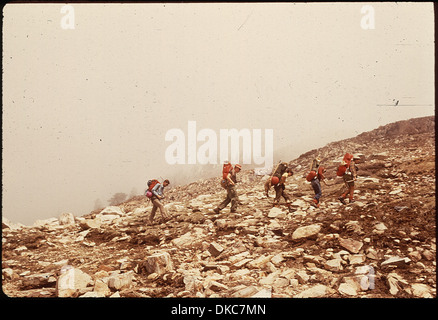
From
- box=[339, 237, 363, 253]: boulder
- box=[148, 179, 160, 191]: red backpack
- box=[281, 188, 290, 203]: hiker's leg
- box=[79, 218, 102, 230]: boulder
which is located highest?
box=[148, 179, 160, 191]: red backpack

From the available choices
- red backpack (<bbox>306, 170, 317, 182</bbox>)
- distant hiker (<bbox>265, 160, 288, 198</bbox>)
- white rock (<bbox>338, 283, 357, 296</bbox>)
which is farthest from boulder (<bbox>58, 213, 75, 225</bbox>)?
white rock (<bbox>338, 283, 357, 296</bbox>)

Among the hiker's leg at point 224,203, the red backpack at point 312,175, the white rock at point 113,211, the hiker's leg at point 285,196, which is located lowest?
the white rock at point 113,211

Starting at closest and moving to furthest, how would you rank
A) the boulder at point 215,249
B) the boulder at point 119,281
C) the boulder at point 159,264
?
the boulder at point 119,281 → the boulder at point 159,264 → the boulder at point 215,249

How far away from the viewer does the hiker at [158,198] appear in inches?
203

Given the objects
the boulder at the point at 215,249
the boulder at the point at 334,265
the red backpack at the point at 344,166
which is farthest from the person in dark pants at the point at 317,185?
the boulder at the point at 215,249

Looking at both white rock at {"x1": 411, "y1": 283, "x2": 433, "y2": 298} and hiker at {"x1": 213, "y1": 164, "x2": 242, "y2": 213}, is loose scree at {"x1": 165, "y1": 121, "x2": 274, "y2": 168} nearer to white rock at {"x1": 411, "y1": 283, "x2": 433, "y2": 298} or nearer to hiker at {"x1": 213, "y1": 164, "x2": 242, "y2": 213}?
hiker at {"x1": 213, "y1": 164, "x2": 242, "y2": 213}

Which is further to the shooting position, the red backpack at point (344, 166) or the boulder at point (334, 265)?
the red backpack at point (344, 166)

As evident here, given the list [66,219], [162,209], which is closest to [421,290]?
[162,209]

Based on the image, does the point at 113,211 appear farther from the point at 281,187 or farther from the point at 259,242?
the point at 281,187

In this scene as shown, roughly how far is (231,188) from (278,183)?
917 mm

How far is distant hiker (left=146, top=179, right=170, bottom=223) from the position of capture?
514 centimetres

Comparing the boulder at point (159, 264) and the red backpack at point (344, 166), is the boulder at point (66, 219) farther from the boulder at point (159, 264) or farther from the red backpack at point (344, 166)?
the red backpack at point (344, 166)

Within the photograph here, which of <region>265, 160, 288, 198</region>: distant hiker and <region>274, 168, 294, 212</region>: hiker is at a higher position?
<region>265, 160, 288, 198</region>: distant hiker

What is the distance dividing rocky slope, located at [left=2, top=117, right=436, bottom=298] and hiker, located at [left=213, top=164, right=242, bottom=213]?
0.46 feet
